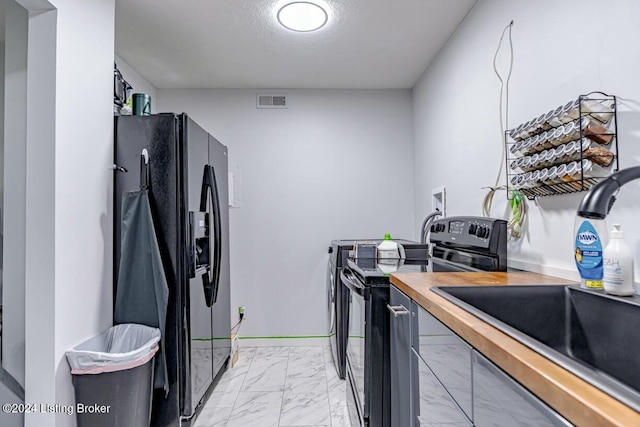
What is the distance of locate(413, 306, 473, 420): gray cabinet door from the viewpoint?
90 centimetres

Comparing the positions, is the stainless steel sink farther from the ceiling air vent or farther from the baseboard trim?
the ceiling air vent

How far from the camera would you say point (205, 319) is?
233cm

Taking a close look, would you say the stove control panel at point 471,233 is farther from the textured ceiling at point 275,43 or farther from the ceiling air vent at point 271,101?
the ceiling air vent at point 271,101

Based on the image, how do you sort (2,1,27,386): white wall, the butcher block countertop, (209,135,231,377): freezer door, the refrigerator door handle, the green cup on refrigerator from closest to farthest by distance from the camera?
the butcher block countertop < (2,1,27,386): white wall < the green cup on refrigerator < the refrigerator door handle < (209,135,231,377): freezer door

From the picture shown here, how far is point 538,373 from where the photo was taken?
0.61m

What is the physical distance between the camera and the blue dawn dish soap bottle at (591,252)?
1.10 m

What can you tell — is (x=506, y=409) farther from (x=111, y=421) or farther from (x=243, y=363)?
(x=243, y=363)

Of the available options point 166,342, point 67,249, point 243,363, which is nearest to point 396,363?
point 166,342

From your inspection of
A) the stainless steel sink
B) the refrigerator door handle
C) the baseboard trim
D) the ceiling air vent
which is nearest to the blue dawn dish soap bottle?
the stainless steel sink

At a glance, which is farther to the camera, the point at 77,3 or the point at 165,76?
the point at 165,76

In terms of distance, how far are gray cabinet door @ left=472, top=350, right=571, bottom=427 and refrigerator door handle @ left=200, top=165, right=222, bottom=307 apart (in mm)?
1883

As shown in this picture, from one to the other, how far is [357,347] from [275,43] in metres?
2.18

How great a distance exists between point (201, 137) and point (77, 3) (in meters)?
0.89

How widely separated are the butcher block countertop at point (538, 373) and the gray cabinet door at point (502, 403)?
0.02 m
